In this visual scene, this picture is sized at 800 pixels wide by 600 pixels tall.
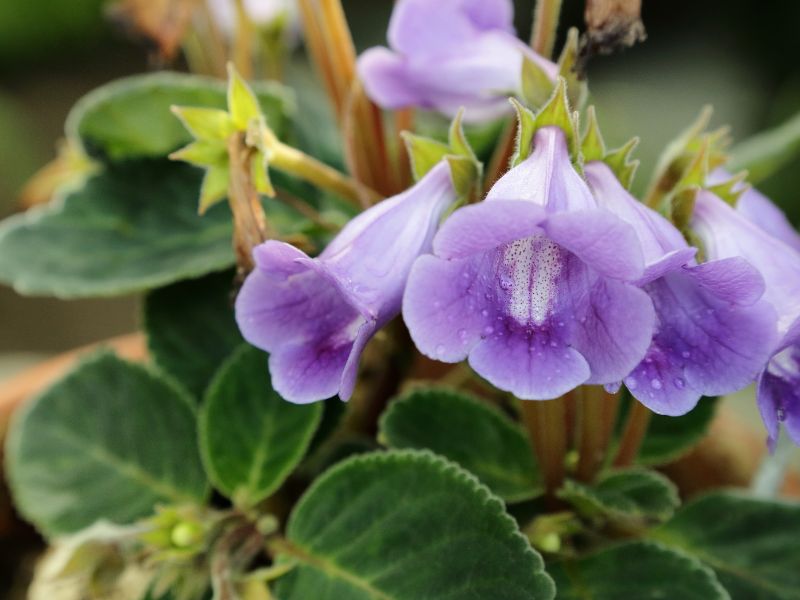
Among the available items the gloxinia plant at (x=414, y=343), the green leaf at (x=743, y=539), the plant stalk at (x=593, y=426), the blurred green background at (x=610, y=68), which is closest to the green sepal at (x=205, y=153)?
the gloxinia plant at (x=414, y=343)

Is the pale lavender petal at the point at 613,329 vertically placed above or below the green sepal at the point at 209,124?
below

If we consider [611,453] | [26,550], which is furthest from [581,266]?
[26,550]

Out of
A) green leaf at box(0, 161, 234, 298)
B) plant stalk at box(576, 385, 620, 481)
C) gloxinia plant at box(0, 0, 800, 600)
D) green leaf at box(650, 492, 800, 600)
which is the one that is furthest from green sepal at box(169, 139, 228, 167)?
green leaf at box(650, 492, 800, 600)

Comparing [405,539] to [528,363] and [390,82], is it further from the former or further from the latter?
[390,82]

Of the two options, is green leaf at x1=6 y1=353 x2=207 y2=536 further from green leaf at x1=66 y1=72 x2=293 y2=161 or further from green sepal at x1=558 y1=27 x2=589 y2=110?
green sepal at x1=558 y1=27 x2=589 y2=110

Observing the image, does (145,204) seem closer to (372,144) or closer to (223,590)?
(372,144)

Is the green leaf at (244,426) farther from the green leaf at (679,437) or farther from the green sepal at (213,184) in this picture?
the green leaf at (679,437)

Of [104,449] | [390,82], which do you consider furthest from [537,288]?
[104,449]
